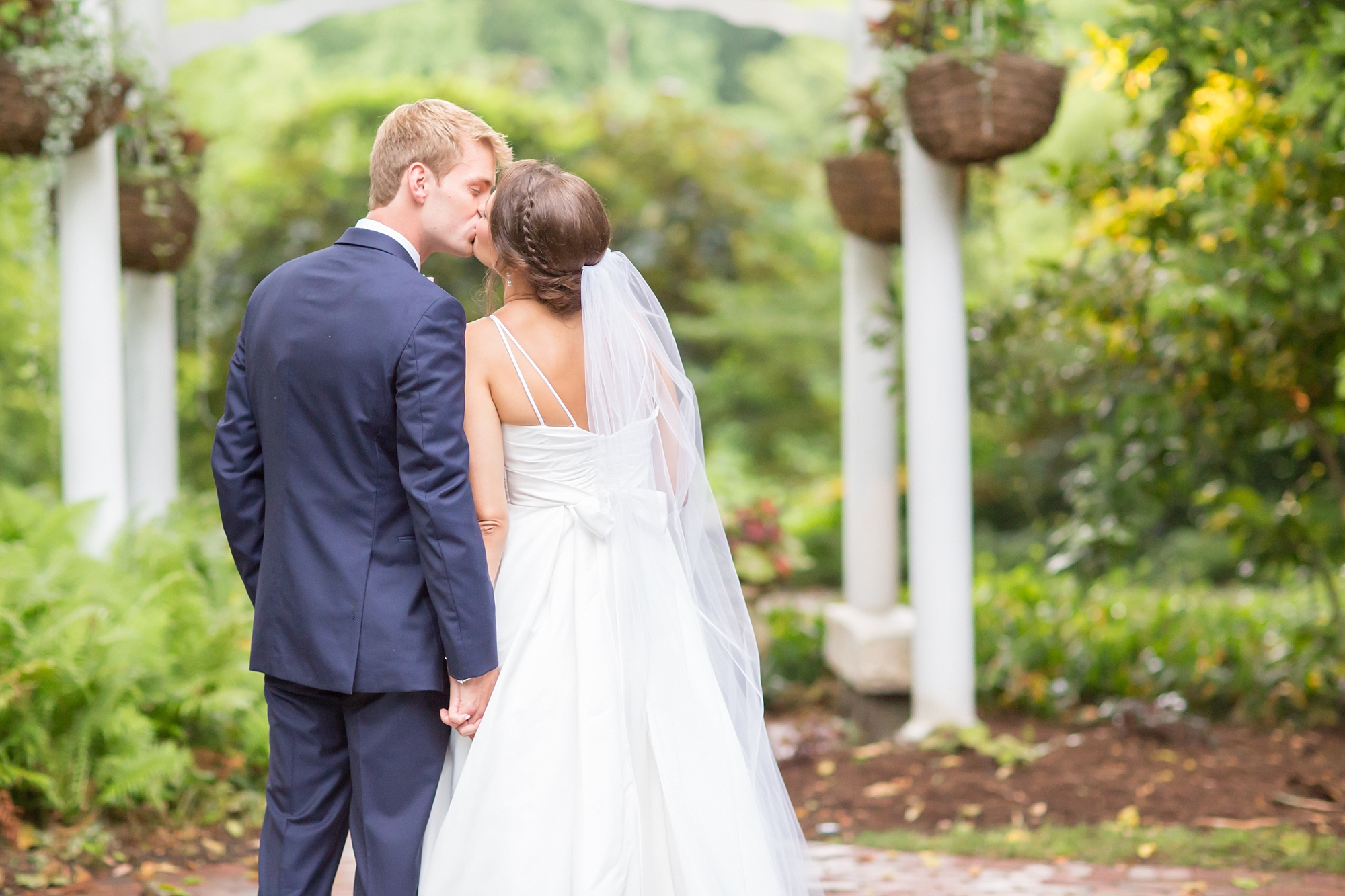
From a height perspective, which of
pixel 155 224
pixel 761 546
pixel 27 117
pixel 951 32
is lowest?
pixel 761 546

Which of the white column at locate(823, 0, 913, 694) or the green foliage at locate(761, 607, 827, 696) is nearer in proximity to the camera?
the white column at locate(823, 0, 913, 694)

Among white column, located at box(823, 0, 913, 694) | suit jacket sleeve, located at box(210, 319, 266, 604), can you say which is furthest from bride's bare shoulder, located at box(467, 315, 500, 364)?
white column, located at box(823, 0, 913, 694)

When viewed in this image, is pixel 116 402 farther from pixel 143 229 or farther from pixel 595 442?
pixel 595 442

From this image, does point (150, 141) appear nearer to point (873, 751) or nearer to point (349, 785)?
point (349, 785)

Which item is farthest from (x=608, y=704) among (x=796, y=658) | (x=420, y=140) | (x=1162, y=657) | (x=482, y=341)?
(x=1162, y=657)

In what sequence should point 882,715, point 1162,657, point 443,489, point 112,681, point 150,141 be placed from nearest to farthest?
point 443,489 < point 112,681 < point 150,141 < point 882,715 < point 1162,657

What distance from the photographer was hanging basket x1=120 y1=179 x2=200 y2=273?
4.75 metres

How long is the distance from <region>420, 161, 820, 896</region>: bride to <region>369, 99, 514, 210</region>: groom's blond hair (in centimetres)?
13

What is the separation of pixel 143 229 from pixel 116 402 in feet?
2.85

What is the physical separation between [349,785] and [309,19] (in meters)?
3.77

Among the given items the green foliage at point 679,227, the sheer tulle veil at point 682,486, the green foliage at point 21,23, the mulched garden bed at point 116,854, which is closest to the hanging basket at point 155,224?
the green foliage at point 21,23

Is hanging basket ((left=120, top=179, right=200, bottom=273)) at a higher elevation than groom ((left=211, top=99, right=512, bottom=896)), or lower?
higher

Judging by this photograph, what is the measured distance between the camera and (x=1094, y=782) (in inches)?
165

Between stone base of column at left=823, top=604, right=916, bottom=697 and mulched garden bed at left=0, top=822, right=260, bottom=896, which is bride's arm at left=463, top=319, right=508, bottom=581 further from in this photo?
stone base of column at left=823, top=604, right=916, bottom=697
